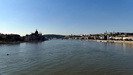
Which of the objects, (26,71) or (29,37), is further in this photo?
(29,37)

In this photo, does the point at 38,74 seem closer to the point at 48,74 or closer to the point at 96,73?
the point at 48,74

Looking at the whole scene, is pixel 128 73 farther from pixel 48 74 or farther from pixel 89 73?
pixel 48 74

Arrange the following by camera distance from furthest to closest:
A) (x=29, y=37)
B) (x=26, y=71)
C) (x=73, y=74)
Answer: (x=29, y=37), (x=26, y=71), (x=73, y=74)

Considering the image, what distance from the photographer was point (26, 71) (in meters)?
17.0

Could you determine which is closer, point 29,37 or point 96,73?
point 96,73

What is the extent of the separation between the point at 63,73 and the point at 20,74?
4399mm

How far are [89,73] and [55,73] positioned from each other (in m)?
3.48

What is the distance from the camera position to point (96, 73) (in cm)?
1584

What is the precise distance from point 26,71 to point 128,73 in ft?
35.3

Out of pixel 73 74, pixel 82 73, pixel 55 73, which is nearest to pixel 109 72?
pixel 82 73

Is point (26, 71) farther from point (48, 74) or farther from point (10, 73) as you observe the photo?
point (48, 74)

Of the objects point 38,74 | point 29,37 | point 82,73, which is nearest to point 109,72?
point 82,73

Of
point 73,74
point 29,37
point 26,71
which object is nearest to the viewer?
point 73,74

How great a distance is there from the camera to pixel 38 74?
15.7 m
